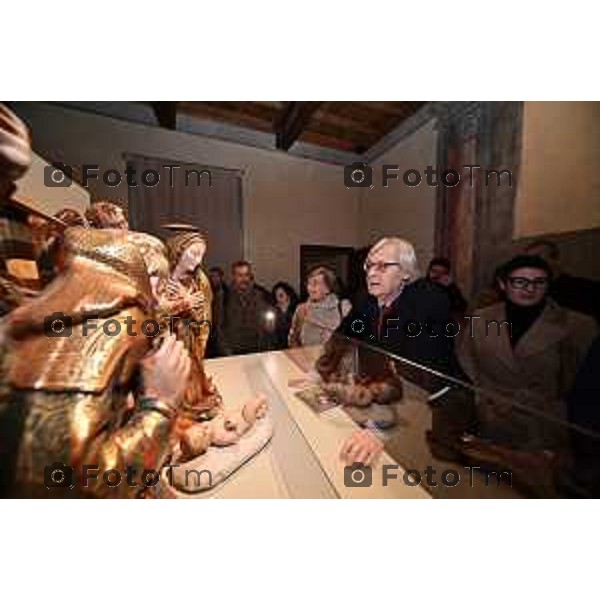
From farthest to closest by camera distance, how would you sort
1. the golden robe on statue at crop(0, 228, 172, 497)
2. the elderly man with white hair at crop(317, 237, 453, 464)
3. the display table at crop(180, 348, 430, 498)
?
the elderly man with white hair at crop(317, 237, 453, 464), the display table at crop(180, 348, 430, 498), the golden robe on statue at crop(0, 228, 172, 497)

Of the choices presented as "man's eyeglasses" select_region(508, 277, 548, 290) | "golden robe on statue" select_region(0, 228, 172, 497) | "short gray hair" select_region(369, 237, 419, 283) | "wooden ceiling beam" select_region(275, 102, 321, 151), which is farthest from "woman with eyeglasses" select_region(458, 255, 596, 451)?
"golden robe on statue" select_region(0, 228, 172, 497)

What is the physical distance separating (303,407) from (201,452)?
32 centimetres

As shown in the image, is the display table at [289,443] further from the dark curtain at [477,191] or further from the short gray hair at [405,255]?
the dark curtain at [477,191]

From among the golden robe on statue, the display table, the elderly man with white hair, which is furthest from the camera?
the elderly man with white hair

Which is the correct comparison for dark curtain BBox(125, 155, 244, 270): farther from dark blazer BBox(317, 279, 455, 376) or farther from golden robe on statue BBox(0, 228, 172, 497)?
dark blazer BBox(317, 279, 455, 376)

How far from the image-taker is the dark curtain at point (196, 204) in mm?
843

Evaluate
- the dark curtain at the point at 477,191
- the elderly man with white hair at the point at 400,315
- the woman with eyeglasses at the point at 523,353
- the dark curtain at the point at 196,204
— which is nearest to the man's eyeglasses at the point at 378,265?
the elderly man with white hair at the point at 400,315

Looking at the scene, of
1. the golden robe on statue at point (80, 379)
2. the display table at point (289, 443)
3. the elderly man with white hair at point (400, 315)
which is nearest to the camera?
the golden robe on statue at point (80, 379)

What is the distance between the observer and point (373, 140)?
2.81 ft

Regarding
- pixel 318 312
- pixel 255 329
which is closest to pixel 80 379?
pixel 255 329

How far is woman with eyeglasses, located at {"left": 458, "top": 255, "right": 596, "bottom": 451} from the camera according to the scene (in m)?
0.75

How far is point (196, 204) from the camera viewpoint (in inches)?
34.3

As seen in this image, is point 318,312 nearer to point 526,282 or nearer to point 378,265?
point 378,265

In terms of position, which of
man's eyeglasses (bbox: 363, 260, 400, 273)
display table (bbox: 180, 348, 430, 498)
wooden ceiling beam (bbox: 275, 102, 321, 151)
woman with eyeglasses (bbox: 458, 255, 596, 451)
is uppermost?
wooden ceiling beam (bbox: 275, 102, 321, 151)
